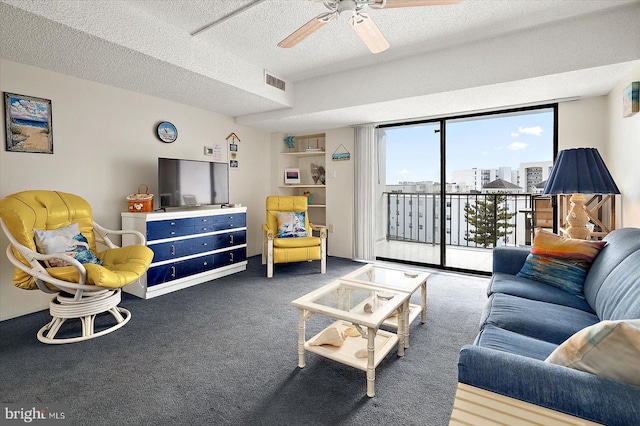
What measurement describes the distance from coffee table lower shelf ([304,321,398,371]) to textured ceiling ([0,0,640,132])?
246 cm

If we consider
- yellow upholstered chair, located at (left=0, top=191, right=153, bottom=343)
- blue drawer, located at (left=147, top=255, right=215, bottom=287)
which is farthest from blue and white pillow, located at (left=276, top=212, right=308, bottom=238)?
yellow upholstered chair, located at (left=0, top=191, right=153, bottom=343)

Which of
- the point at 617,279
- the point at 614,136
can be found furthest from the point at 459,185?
the point at 617,279

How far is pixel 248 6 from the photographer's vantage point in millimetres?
2396

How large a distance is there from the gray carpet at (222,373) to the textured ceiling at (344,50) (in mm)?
2206

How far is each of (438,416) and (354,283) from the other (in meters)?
1.02

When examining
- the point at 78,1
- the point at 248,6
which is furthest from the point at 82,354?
the point at 248,6

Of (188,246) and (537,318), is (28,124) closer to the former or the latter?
(188,246)

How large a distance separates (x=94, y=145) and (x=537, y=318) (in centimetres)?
400

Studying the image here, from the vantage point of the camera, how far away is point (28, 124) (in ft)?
9.04

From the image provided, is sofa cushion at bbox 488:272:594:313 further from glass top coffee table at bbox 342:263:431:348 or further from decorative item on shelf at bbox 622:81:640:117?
decorative item on shelf at bbox 622:81:640:117

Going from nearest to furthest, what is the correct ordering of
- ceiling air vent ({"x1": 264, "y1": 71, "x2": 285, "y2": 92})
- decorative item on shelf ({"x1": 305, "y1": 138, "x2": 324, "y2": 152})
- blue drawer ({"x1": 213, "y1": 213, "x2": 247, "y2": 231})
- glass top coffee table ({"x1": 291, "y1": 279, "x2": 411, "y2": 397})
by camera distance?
glass top coffee table ({"x1": 291, "y1": 279, "x2": 411, "y2": 397}) < ceiling air vent ({"x1": 264, "y1": 71, "x2": 285, "y2": 92}) < blue drawer ({"x1": 213, "y1": 213, "x2": 247, "y2": 231}) < decorative item on shelf ({"x1": 305, "y1": 138, "x2": 324, "y2": 152})

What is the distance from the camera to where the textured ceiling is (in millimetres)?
2349

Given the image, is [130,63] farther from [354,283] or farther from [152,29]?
[354,283]

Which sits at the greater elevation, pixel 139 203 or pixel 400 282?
pixel 139 203
